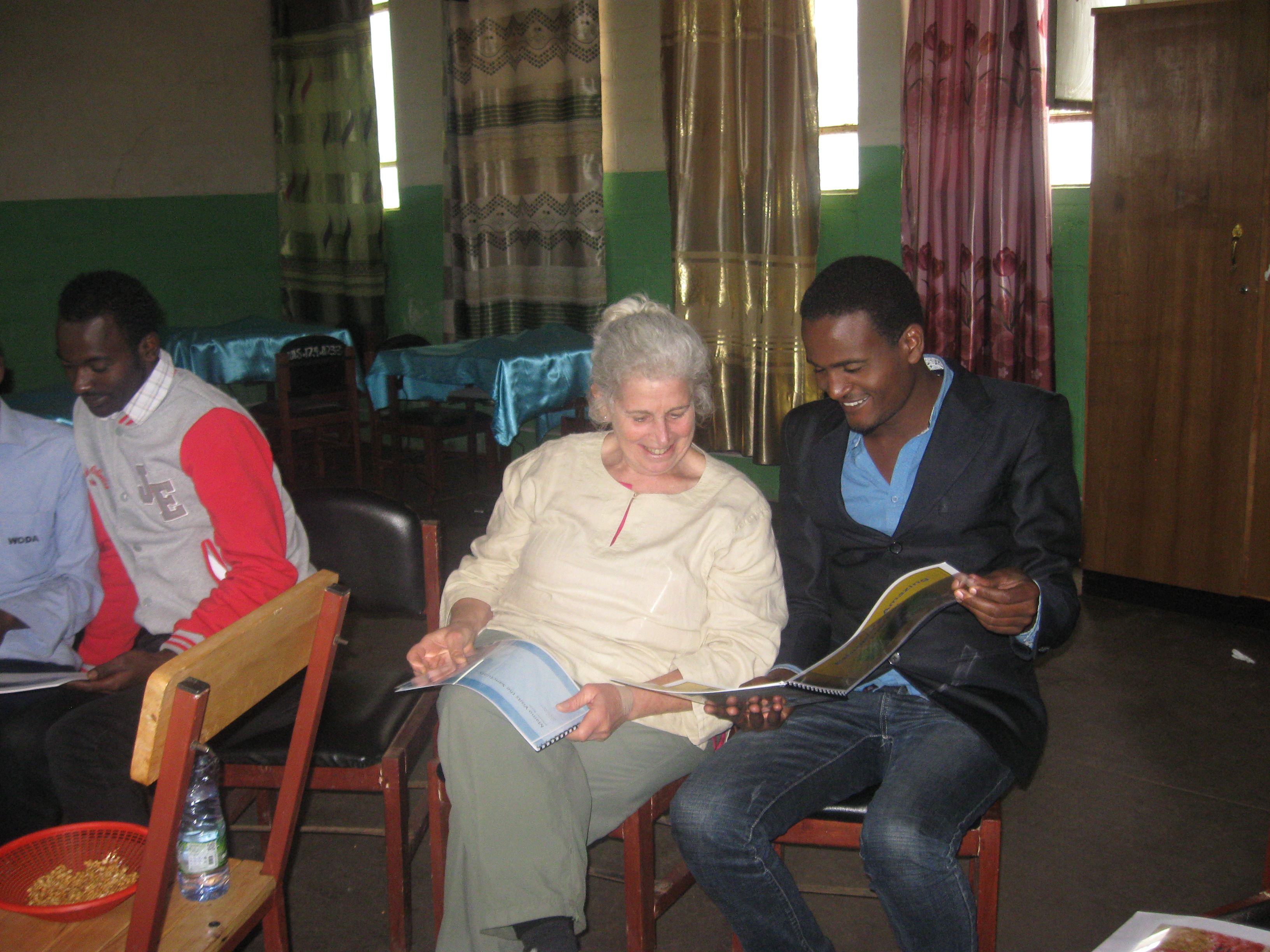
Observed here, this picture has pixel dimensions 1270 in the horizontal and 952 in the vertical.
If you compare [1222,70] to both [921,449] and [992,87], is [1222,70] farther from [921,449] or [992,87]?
[921,449]

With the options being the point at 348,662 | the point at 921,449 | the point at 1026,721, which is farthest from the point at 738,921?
the point at 348,662

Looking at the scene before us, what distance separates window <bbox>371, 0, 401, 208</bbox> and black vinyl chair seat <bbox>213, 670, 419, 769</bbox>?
5118 millimetres

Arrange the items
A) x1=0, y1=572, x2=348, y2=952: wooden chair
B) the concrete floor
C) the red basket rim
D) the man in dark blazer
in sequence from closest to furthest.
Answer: x1=0, y1=572, x2=348, y2=952: wooden chair → the red basket rim → the man in dark blazer → the concrete floor

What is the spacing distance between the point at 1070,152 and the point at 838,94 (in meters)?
1.11

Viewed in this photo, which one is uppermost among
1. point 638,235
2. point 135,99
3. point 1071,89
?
point 135,99

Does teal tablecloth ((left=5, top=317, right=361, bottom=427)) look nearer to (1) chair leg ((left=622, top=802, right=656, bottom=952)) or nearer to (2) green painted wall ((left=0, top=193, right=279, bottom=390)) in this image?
(2) green painted wall ((left=0, top=193, right=279, bottom=390))

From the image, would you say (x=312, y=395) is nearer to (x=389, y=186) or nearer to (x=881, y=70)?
(x=389, y=186)

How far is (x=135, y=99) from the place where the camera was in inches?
245

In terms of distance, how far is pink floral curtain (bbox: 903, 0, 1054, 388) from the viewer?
12.3 feet

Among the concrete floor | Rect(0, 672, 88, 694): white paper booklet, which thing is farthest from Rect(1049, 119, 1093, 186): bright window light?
Rect(0, 672, 88, 694): white paper booklet

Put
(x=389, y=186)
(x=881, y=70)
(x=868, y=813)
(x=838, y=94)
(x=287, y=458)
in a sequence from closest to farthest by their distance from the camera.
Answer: (x=868, y=813) < (x=881, y=70) < (x=838, y=94) < (x=287, y=458) < (x=389, y=186)

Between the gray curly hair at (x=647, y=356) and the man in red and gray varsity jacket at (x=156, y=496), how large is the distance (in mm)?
641

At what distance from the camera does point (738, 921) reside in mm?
1508

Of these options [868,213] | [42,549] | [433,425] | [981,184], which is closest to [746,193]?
[868,213]
